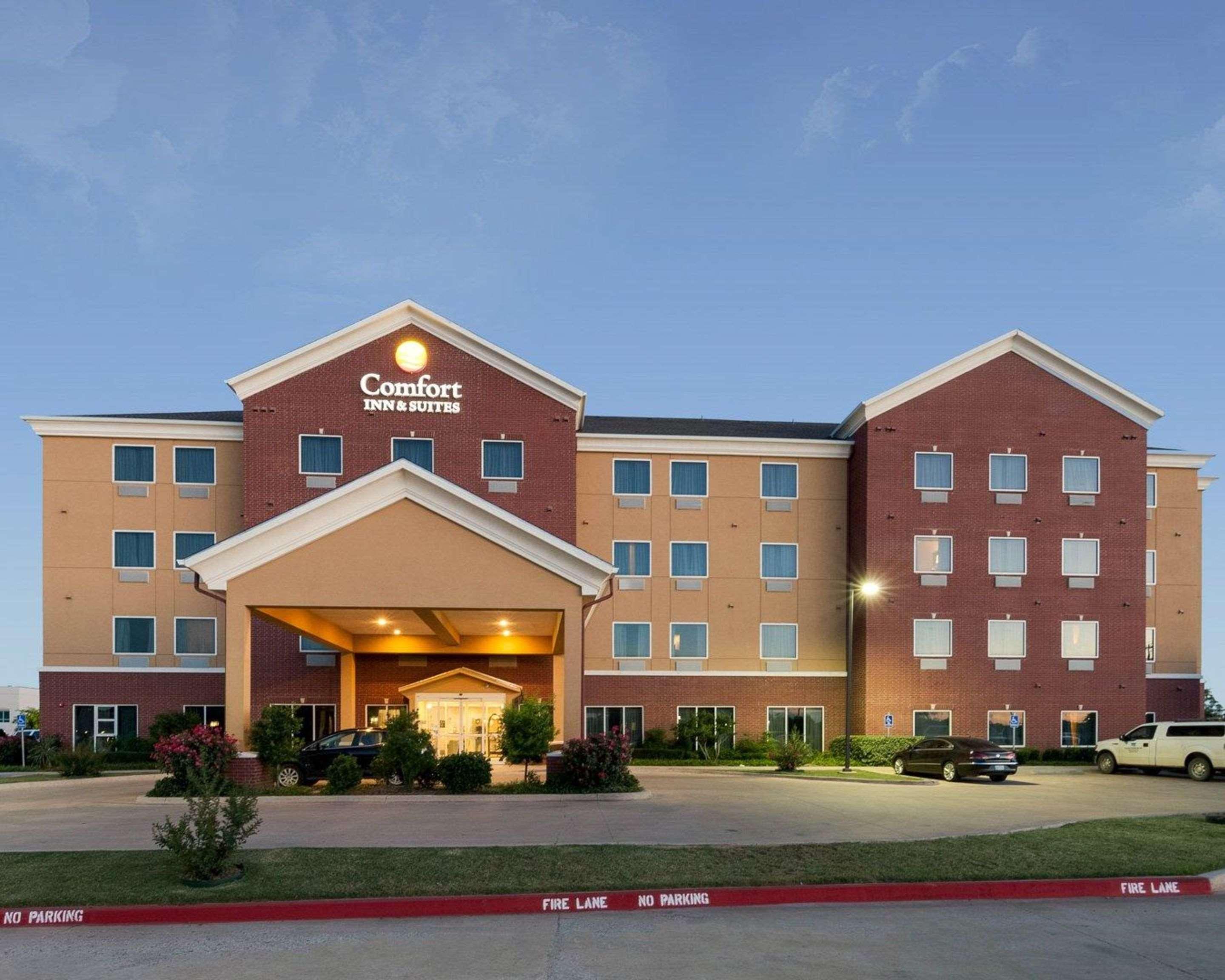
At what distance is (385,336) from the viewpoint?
34656 mm

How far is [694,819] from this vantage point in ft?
57.8

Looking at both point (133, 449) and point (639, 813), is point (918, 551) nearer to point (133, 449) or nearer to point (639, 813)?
point (639, 813)

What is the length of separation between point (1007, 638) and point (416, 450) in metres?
23.0

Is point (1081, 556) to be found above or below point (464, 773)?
above

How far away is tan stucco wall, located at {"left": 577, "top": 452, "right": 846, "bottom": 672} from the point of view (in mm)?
36438

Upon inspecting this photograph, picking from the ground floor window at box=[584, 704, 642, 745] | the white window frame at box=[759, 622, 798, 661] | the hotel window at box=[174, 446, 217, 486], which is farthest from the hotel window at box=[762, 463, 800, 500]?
the hotel window at box=[174, 446, 217, 486]

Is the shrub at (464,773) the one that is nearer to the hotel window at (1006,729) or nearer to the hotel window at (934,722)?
the hotel window at (934,722)

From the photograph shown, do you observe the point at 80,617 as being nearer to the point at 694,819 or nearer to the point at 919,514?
the point at 694,819

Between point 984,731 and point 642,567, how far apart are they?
13942 millimetres

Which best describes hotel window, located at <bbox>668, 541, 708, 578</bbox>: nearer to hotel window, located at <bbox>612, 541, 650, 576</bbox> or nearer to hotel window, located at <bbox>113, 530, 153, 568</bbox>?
hotel window, located at <bbox>612, 541, 650, 576</bbox>

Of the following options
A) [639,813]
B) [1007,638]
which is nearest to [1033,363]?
[1007,638]

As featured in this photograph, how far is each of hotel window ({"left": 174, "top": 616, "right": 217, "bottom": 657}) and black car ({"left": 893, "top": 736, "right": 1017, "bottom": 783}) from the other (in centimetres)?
2432

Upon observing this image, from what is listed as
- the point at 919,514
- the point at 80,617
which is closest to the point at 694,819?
the point at 919,514

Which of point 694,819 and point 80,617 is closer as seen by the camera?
point 694,819
